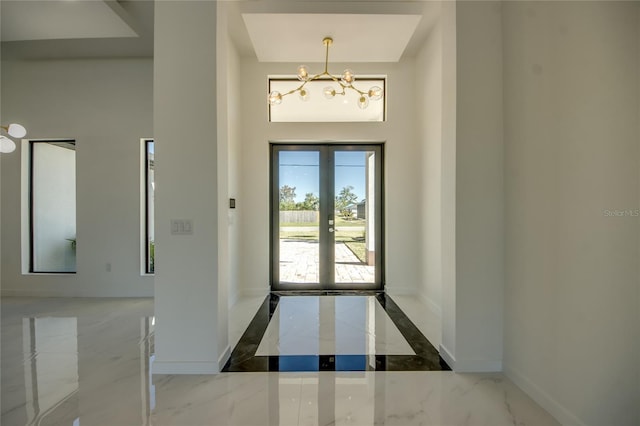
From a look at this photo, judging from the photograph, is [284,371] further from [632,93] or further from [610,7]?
[610,7]

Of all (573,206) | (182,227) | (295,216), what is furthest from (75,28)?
(573,206)

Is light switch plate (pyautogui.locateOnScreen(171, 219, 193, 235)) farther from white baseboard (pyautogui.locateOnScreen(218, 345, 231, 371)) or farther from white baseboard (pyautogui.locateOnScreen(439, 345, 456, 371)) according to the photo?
white baseboard (pyautogui.locateOnScreen(439, 345, 456, 371))

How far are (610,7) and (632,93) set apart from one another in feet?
1.59

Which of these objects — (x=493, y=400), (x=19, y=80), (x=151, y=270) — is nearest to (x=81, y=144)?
(x=19, y=80)

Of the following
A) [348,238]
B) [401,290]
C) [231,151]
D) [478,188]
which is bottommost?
[401,290]

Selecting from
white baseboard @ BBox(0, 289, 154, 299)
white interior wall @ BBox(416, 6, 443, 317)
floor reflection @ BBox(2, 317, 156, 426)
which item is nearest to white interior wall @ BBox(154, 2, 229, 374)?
floor reflection @ BBox(2, 317, 156, 426)

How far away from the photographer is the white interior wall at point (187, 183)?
7.10 feet

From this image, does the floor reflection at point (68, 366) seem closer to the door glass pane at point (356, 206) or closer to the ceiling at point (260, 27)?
the door glass pane at point (356, 206)

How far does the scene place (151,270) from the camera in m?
4.38

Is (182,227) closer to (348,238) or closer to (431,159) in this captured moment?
(348,238)

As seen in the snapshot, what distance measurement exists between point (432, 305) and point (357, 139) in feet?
8.41

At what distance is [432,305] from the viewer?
3555 mm

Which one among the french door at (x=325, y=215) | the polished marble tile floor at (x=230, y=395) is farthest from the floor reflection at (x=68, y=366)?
A: the french door at (x=325, y=215)

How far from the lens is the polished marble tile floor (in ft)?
5.55
